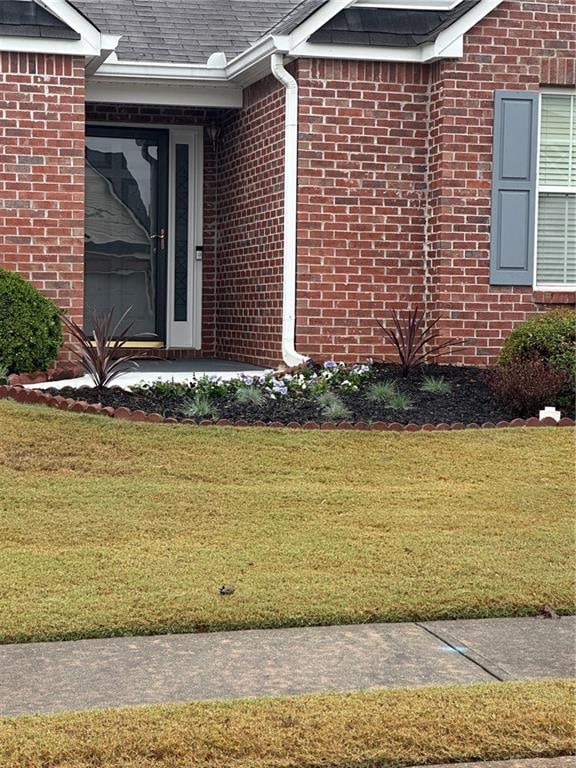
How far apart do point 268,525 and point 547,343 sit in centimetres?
467

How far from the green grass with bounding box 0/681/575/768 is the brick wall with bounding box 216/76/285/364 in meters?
8.69

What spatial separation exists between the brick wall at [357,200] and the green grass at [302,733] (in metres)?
8.41

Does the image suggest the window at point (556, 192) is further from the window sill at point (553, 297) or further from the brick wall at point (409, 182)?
the brick wall at point (409, 182)

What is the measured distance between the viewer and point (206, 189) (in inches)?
613

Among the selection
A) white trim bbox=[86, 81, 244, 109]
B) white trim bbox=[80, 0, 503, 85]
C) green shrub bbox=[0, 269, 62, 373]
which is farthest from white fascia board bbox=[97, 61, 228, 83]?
green shrub bbox=[0, 269, 62, 373]

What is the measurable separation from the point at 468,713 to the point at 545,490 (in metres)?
4.09

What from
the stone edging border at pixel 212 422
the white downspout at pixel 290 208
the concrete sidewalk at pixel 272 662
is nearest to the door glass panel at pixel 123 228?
the white downspout at pixel 290 208

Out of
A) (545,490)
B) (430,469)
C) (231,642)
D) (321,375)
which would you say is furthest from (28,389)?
(231,642)

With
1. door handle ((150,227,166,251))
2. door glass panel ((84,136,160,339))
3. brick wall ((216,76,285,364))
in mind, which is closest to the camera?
brick wall ((216,76,285,364))

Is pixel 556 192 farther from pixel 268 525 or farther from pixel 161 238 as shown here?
pixel 268 525

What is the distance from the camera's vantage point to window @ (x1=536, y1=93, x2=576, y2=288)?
42.5 feet

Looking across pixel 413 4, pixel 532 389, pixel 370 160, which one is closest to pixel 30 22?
pixel 370 160

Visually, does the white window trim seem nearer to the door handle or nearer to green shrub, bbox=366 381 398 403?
green shrub, bbox=366 381 398 403

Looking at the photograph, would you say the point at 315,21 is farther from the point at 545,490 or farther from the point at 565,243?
the point at 545,490
